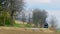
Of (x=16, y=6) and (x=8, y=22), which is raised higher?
(x=16, y=6)

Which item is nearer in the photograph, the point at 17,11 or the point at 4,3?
the point at 4,3

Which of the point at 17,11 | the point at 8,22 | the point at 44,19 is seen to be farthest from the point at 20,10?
the point at 44,19

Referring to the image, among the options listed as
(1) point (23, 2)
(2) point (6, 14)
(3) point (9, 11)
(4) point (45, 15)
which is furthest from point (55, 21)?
(2) point (6, 14)

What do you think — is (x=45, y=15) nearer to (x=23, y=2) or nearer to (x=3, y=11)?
(x=23, y=2)

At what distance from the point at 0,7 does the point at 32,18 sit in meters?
24.0

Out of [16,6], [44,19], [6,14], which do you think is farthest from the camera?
[44,19]

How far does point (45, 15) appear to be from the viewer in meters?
71.2

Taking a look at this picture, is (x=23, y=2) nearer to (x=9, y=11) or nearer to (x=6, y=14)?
(x=9, y=11)

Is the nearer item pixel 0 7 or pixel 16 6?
pixel 0 7

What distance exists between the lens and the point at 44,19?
70.1 m

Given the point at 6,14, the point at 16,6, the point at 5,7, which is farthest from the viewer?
the point at 16,6

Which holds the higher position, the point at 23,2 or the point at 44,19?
the point at 23,2

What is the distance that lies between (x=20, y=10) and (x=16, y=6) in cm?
214

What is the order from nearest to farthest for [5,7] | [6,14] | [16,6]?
[6,14] < [5,7] < [16,6]
